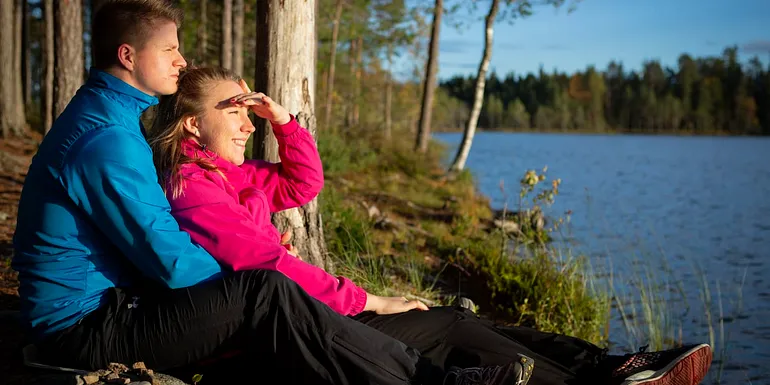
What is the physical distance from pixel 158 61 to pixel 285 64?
71.3 inches

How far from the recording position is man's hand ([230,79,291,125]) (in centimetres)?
326

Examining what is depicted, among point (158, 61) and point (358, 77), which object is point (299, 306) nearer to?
point (158, 61)

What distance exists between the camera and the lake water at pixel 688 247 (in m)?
6.53

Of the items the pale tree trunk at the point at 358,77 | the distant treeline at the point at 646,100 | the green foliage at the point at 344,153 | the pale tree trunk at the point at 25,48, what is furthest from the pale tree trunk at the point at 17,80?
the distant treeline at the point at 646,100

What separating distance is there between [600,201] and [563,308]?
487 inches

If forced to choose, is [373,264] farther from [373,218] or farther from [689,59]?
[689,59]

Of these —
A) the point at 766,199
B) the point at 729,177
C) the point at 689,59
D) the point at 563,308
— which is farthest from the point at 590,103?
the point at 563,308

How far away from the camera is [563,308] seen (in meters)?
5.86

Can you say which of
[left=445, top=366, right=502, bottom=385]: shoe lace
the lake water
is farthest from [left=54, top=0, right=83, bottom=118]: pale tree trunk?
[left=445, top=366, right=502, bottom=385]: shoe lace

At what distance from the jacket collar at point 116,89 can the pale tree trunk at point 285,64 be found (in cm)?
182

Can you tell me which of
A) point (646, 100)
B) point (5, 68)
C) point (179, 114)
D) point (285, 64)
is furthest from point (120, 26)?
point (646, 100)

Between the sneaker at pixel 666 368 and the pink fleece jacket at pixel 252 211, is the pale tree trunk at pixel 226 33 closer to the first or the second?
the pink fleece jacket at pixel 252 211

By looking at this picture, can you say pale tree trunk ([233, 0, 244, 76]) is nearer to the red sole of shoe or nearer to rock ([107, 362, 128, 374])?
rock ([107, 362, 128, 374])

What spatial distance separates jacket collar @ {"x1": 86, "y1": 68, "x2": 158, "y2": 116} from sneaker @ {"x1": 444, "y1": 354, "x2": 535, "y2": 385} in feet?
5.81
